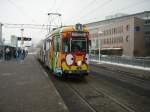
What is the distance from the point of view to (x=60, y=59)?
1702cm

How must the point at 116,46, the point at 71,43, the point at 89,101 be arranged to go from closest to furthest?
1. the point at 89,101
2. the point at 71,43
3. the point at 116,46

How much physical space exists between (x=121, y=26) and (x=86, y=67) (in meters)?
86.6

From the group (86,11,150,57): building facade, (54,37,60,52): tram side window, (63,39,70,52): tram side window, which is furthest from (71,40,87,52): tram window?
(86,11,150,57): building facade

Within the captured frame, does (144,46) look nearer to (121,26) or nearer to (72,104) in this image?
(121,26)

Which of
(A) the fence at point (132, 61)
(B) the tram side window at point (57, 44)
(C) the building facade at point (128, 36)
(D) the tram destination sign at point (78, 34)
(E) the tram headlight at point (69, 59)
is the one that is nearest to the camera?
(E) the tram headlight at point (69, 59)

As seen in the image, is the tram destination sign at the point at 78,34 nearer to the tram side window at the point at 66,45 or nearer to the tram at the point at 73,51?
the tram at the point at 73,51

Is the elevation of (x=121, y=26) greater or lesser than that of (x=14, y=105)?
greater

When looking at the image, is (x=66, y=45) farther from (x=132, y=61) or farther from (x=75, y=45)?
(x=132, y=61)

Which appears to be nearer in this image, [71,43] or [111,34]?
[71,43]

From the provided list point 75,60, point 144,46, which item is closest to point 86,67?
point 75,60

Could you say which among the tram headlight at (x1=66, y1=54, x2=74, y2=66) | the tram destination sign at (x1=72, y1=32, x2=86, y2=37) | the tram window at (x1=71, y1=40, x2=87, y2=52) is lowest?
the tram headlight at (x1=66, y1=54, x2=74, y2=66)

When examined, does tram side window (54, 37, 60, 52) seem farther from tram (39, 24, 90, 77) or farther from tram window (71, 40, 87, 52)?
tram window (71, 40, 87, 52)

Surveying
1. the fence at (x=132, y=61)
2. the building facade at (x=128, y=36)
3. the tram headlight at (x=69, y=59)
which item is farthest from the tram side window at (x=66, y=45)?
the building facade at (x=128, y=36)

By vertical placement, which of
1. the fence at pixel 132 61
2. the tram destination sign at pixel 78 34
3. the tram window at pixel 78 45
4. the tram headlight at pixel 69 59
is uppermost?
the tram destination sign at pixel 78 34
